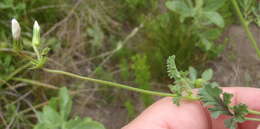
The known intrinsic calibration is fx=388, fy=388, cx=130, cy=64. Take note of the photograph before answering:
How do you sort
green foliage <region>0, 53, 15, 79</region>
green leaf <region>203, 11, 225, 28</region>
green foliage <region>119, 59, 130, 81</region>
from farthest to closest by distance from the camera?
green foliage <region>119, 59, 130, 81</region> → green foliage <region>0, 53, 15, 79</region> → green leaf <region>203, 11, 225, 28</region>

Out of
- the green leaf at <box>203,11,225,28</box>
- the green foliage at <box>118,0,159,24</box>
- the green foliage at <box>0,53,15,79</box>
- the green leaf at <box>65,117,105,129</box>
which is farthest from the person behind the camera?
the green foliage at <box>118,0,159,24</box>

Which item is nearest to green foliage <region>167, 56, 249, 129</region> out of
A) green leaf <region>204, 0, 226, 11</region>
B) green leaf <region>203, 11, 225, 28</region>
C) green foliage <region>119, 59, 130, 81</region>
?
green leaf <region>203, 11, 225, 28</region>

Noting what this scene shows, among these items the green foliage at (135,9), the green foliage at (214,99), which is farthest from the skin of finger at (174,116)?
the green foliage at (135,9)

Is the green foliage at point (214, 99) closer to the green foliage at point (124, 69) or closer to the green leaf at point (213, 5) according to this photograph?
the green leaf at point (213, 5)

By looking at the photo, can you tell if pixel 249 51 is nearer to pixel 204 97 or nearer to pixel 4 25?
pixel 204 97

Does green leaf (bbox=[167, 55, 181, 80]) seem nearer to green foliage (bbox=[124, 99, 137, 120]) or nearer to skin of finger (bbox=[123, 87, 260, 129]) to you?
skin of finger (bbox=[123, 87, 260, 129])

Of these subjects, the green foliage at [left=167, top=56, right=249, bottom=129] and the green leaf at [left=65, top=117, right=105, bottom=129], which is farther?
the green leaf at [left=65, top=117, right=105, bottom=129]

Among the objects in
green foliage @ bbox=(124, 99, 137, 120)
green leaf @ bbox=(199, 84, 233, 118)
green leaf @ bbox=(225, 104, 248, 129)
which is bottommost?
green foliage @ bbox=(124, 99, 137, 120)

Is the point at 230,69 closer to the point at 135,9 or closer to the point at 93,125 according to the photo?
the point at 135,9
